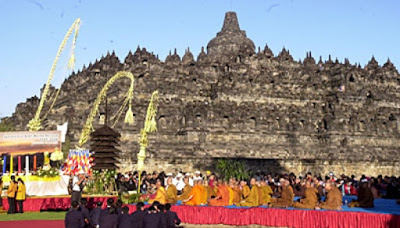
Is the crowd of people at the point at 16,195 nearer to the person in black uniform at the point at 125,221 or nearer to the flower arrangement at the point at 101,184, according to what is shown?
the flower arrangement at the point at 101,184

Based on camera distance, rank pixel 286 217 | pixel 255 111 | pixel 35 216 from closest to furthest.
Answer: pixel 286 217 → pixel 35 216 → pixel 255 111

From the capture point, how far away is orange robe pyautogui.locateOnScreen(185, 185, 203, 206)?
67.9 feet

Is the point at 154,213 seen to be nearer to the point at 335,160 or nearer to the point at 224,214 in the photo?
the point at 224,214

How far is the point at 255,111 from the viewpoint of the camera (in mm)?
50938

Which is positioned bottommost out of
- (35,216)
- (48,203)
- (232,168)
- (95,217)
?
(35,216)

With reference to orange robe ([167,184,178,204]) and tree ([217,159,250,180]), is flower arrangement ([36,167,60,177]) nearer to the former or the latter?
orange robe ([167,184,178,204])

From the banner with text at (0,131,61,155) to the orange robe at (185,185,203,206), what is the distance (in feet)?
30.9

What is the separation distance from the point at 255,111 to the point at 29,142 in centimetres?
2832

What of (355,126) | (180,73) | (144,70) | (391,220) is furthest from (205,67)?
(391,220)

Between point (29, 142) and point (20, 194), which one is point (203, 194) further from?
point (29, 142)

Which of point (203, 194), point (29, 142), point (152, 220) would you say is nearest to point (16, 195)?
point (29, 142)

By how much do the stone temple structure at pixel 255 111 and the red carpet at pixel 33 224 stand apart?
76.1 ft

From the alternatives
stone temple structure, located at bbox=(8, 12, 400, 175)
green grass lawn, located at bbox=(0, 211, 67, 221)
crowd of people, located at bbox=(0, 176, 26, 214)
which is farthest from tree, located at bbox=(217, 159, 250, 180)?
crowd of people, located at bbox=(0, 176, 26, 214)

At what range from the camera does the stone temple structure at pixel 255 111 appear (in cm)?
4744
